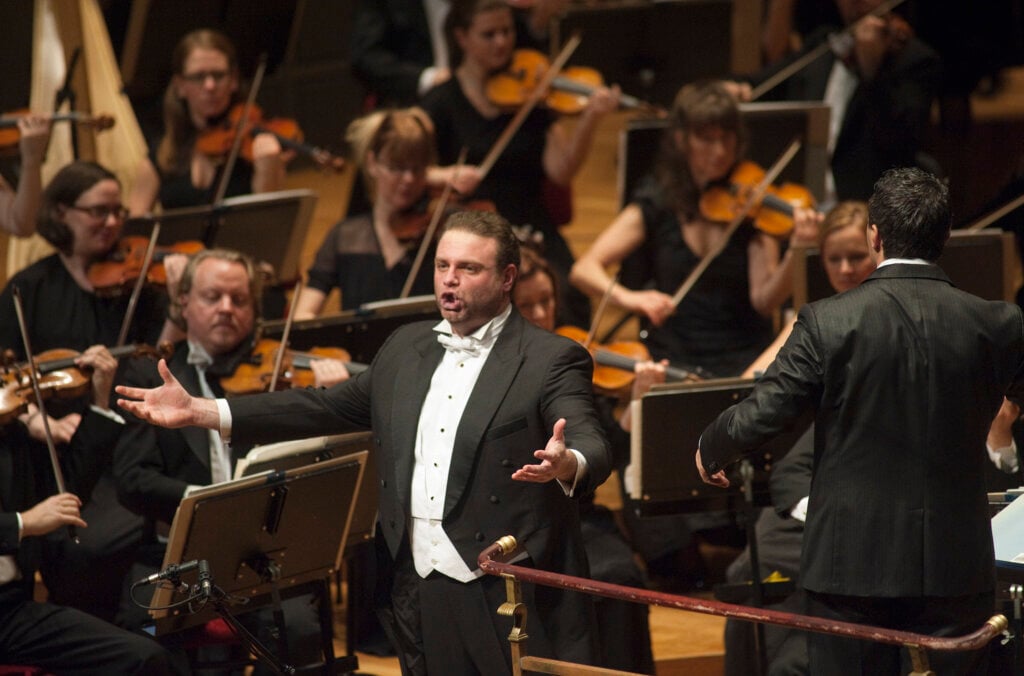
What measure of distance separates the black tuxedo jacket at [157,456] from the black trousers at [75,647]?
14.4 inches

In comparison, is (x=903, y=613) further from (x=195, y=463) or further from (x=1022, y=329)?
(x=195, y=463)

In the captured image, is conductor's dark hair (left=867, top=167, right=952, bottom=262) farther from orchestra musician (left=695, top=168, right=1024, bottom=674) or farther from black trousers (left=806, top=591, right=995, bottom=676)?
black trousers (left=806, top=591, right=995, bottom=676)

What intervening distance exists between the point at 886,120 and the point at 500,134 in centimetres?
131

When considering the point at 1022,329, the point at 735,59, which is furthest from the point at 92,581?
the point at 735,59

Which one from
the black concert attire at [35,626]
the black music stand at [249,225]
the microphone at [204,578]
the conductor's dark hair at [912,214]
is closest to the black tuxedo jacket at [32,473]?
the black concert attire at [35,626]

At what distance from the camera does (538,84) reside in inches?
197

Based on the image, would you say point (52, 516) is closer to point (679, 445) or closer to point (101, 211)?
point (101, 211)

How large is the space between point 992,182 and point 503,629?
4164 mm

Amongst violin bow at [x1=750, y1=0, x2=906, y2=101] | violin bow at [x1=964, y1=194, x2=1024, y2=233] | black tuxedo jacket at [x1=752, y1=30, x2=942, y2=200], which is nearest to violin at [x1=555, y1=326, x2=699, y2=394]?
violin bow at [x1=964, y1=194, x2=1024, y2=233]

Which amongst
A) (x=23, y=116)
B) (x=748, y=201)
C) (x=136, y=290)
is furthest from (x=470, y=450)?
(x=23, y=116)

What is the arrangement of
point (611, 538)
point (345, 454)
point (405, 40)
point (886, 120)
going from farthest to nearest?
point (405, 40), point (886, 120), point (611, 538), point (345, 454)

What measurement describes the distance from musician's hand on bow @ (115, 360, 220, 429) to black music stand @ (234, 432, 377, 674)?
306 mm

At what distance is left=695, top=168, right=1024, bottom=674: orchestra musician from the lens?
2.34 m

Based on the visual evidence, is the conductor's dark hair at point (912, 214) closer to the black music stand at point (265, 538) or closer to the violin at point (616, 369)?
the black music stand at point (265, 538)
